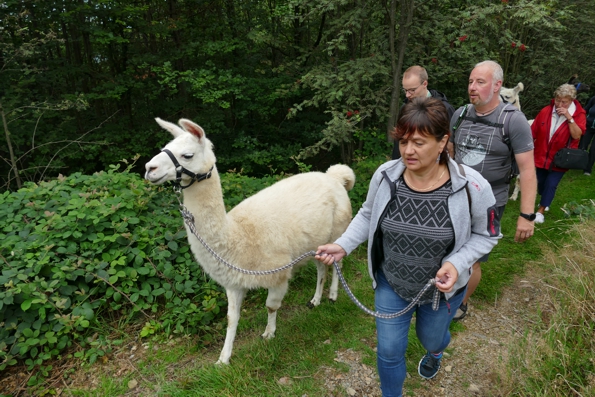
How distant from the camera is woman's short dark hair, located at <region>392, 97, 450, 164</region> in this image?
1627 mm

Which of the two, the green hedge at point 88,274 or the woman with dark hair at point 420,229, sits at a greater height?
the woman with dark hair at point 420,229

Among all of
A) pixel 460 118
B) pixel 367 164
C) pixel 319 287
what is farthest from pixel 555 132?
pixel 319 287

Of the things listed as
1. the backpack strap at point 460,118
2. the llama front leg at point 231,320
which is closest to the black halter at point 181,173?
the llama front leg at point 231,320

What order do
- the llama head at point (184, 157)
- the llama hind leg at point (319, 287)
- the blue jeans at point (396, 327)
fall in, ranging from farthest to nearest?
1. the llama hind leg at point (319, 287)
2. the llama head at point (184, 157)
3. the blue jeans at point (396, 327)

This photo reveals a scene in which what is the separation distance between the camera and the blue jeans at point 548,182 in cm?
499

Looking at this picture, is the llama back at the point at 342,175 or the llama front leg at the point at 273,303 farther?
the llama back at the point at 342,175

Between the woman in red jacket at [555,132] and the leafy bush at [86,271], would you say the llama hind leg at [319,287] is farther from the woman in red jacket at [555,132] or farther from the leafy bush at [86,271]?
the woman in red jacket at [555,132]

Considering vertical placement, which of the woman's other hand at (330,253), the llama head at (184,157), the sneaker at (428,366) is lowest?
the sneaker at (428,366)

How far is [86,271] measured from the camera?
3.30 meters

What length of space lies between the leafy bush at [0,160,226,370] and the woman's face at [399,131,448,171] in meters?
2.54

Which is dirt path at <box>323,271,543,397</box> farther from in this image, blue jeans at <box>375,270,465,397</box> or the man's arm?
the man's arm

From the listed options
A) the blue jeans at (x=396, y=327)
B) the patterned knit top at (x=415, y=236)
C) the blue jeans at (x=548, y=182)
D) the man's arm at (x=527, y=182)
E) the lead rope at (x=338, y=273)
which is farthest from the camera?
the blue jeans at (x=548, y=182)

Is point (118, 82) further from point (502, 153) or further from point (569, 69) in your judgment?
point (569, 69)

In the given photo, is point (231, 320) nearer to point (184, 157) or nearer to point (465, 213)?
point (184, 157)
